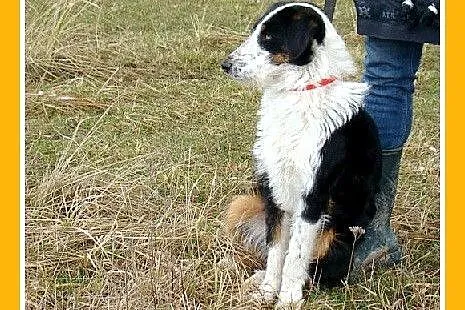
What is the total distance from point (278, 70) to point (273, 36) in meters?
0.13

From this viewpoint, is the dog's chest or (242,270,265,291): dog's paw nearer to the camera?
the dog's chest

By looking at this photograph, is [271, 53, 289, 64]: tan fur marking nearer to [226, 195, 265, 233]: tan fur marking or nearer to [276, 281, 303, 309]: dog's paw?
[226, 195, 265, 233]: tan fur marking

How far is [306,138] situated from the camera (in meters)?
3.10

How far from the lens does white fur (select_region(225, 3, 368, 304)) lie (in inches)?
122

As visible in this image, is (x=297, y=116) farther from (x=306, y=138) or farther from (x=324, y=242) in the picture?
(x=324, y=242)

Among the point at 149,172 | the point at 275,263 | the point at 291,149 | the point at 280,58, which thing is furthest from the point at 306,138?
the point at 149,172

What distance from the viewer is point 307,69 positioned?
10.3ft

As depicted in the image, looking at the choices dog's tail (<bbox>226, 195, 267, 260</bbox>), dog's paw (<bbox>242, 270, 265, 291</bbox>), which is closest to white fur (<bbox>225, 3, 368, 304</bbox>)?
dog's paw (<bbox>242, 270, 265, 291</bbox>)

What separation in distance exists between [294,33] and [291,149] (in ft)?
1.45

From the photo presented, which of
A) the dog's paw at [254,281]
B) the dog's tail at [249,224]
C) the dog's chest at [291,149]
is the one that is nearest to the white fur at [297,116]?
the dog's chest at [291,149]

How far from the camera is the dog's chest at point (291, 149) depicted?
10.1ft

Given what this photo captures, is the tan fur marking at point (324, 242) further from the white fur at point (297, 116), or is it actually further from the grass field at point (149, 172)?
the grass field at point (149, 172)

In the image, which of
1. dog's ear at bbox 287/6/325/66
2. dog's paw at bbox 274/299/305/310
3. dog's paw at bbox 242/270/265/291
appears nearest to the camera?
dog's ear at bbox 287/6/325/66
